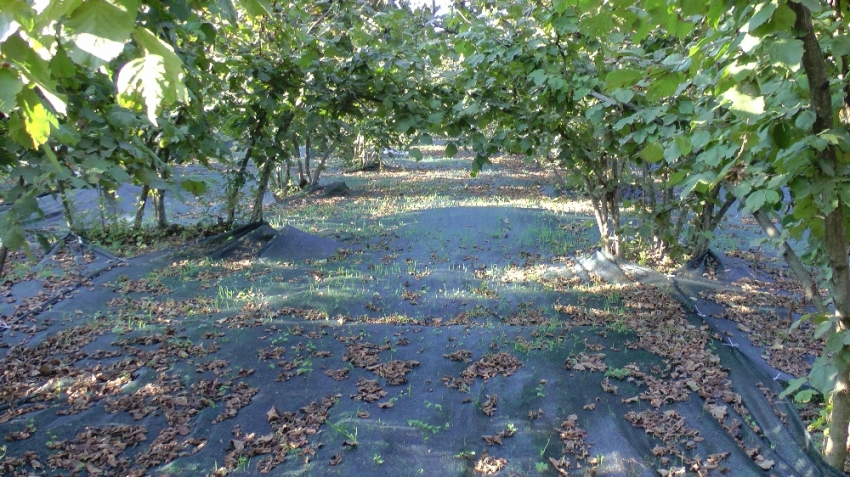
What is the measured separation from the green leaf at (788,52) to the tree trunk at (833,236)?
0.20 m

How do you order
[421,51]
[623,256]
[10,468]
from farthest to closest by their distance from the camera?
[623,256]
[421,51]
[10,468]

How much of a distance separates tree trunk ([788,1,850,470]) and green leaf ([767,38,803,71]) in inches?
7.8

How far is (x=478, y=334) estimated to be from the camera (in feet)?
16.2

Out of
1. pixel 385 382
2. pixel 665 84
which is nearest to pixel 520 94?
pixel 385 382

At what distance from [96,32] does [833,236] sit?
2.45 meters

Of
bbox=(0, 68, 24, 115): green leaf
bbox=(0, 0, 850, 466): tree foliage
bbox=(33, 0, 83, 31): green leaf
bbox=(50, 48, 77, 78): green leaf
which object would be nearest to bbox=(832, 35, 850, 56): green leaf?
bbox=(0, 0, 850, 466): tree foliage

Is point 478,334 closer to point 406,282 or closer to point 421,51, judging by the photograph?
point 406,282

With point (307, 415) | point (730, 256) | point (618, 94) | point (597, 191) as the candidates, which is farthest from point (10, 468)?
point (730, 256)

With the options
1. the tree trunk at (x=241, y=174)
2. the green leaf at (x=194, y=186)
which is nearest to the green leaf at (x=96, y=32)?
the green leaf at (x=194, y=186)

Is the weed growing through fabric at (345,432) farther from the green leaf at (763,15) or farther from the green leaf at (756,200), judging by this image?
the green leaf at (763,15)

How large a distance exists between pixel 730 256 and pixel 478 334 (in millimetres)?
4802

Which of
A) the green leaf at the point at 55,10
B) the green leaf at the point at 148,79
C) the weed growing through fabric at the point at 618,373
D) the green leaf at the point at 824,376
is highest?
the green leaf at the point at 55,10

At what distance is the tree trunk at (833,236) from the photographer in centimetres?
183

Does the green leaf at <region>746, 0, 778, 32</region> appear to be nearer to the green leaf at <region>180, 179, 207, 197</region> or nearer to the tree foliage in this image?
the tree foliage
